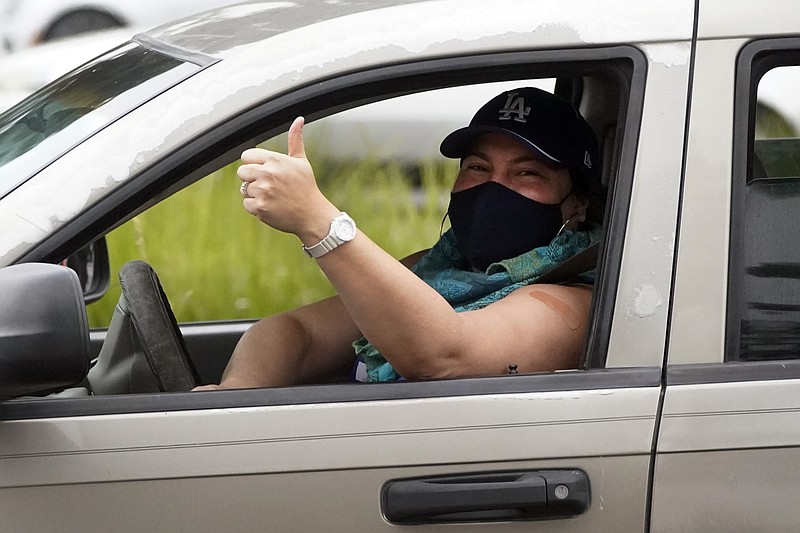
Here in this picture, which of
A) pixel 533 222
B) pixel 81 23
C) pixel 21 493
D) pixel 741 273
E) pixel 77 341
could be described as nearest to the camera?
pixel 77 341

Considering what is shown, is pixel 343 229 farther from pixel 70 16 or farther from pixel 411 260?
pixel 70 16

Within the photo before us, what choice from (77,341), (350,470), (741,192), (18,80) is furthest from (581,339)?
(18,80)

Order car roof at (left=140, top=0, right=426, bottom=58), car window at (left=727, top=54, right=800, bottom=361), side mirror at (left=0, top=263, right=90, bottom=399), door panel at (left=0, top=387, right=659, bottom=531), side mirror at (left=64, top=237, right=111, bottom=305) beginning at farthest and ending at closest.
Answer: side mirror at (left=64, top=237, right=111, bottom=305) → car roof at (left=140, top=0, right=426, bottom=58) → car window at (left=727, top=54, right=800, bottom=361) → door panel at (left=0, top=387, right=659, bottom=531) → side mirror at (left=0, top=263, right=90, bottom=399)

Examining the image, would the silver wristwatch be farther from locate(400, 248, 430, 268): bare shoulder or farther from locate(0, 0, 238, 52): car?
locate(0, 0, 238, 52): car

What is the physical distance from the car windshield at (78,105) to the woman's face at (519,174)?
685 millimetres

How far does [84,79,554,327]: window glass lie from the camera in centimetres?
550

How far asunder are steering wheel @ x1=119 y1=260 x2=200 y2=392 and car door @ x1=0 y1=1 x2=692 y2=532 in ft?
1.04

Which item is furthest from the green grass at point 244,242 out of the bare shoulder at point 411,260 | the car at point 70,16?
the car at point 70,16

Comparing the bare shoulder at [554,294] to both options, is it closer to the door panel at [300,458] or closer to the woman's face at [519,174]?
the woman's face at [519,174]

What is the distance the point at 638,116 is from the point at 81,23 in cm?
831

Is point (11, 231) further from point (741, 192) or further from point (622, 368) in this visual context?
point (741, 192)

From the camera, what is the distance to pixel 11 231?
187 cm

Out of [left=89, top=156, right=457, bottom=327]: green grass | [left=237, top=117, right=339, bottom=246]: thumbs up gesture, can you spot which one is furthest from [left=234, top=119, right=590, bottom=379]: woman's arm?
[left=89, top=156, right=457, bottom=327]: green grass

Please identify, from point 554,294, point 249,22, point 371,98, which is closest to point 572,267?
point 554,294
